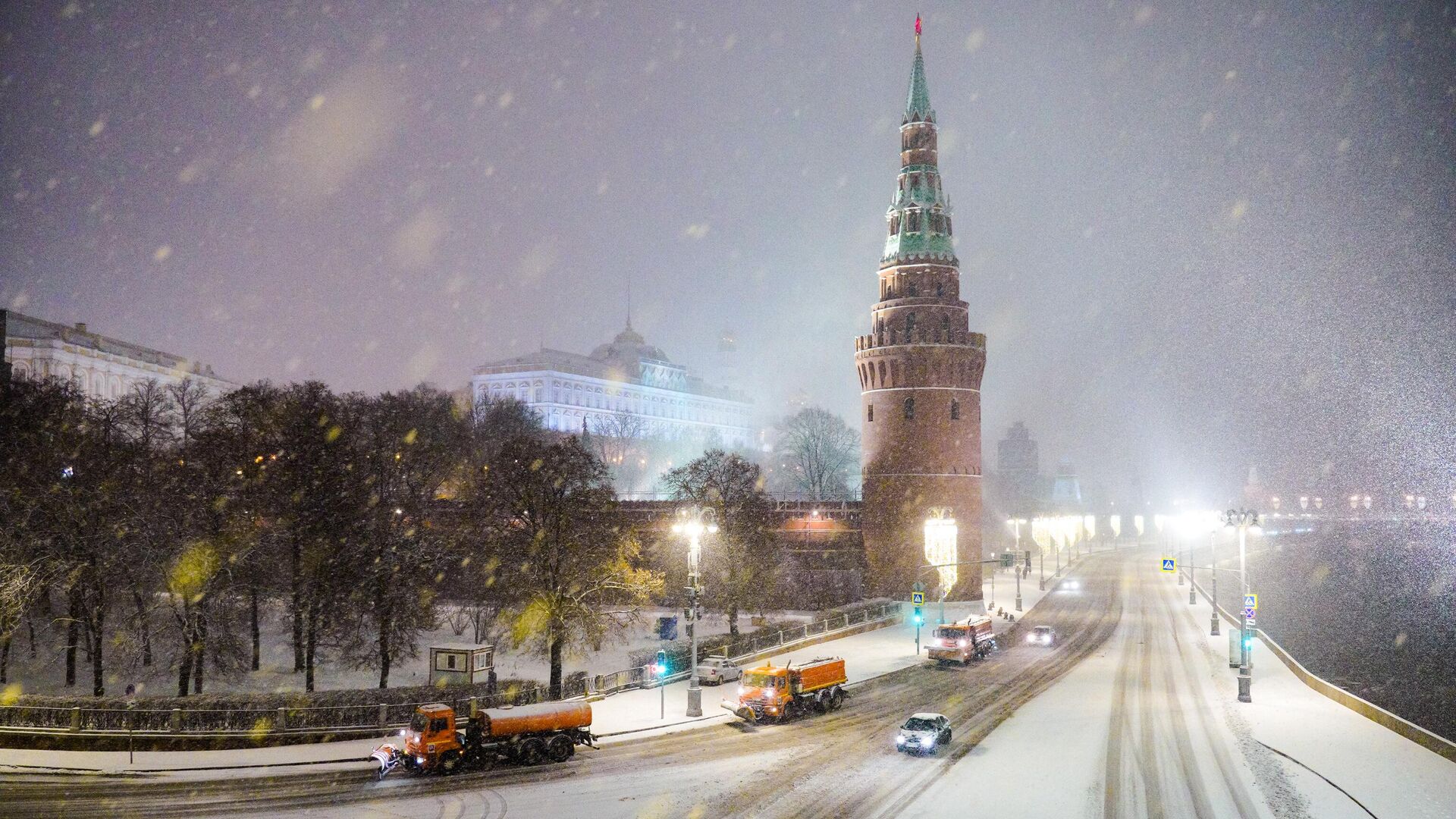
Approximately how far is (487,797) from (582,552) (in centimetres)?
1847

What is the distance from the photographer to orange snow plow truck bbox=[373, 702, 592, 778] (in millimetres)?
26594

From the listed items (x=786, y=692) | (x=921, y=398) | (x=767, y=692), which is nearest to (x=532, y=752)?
(x=767, y=692)

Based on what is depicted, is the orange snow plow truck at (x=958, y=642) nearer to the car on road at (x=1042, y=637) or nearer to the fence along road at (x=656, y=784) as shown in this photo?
the car on road at (x=1042, y=637)

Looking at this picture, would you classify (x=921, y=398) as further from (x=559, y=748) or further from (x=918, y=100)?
(x=559, y=748)

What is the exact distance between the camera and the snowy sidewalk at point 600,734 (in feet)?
87.6

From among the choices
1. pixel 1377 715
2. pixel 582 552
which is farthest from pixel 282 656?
pixel 1377 715

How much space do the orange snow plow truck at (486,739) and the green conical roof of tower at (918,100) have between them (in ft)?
188

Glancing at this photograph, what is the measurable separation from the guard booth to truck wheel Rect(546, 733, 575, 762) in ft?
39.6

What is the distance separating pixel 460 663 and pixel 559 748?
43.5ft

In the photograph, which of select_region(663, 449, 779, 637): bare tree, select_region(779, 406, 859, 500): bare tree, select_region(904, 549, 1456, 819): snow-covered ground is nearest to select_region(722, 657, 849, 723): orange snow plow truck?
select_region(904, 549, 1456, 819): snow-covered ground

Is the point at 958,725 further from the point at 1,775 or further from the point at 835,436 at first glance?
the point at 835,436

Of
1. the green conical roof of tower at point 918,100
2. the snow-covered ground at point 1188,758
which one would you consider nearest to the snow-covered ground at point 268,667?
the snow-covered ground at point 1188,758

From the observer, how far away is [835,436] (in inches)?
4862

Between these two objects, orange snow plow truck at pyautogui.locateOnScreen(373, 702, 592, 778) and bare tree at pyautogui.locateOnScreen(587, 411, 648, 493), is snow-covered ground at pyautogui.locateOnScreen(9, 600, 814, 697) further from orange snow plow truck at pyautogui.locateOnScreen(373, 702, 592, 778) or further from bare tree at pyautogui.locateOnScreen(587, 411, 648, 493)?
bare tree at pyautogui.locateOnScreen(587, 411, 648, 493)
